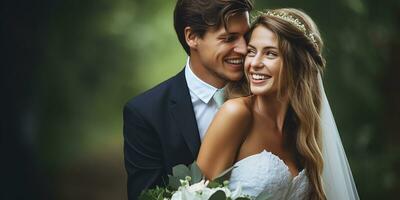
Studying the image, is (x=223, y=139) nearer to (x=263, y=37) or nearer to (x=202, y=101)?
(x=202, y=101)

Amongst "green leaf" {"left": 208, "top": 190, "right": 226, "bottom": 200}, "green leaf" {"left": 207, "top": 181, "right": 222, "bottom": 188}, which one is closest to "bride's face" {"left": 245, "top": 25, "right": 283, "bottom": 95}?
"green leaf" {"left": 207, "top": 181, "right": 222, "bottom": 188}

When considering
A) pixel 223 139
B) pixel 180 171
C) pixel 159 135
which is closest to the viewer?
pixel 180 171

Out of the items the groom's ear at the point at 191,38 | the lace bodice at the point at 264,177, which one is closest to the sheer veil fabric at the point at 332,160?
the lace bodice at the point at 264,177

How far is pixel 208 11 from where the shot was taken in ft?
10.9

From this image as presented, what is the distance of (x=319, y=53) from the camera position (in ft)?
11.2

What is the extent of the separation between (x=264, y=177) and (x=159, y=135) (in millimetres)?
469

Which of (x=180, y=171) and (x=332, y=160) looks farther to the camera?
(x=332, y=160)

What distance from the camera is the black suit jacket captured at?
3381 millimetres

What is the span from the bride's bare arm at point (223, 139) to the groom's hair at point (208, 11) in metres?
0.33

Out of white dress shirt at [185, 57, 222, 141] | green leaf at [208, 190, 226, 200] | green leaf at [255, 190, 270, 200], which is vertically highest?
white dress shirt at [185, 57, 222, 141]

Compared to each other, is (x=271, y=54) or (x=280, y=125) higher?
(x=271, y=54)

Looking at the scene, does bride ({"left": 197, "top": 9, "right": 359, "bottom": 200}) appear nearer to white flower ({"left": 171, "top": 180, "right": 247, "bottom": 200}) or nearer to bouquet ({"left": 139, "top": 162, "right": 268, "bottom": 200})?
bouquet ({"left": 139, "top": 162, "right": 268, "bottom": 200})

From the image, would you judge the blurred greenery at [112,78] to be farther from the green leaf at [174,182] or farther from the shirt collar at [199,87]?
the green leaf at [174,182]

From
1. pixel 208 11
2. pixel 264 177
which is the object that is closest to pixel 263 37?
pixel 208 11
